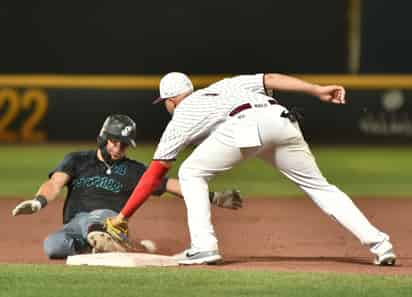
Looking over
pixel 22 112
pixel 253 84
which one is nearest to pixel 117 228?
pixel 253 84

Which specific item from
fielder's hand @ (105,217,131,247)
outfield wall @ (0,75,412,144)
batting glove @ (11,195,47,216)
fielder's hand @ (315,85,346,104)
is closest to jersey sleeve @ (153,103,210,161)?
fielder's hand @ (105,217,131,247)

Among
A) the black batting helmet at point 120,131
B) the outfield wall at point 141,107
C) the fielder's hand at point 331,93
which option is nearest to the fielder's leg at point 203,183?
the fielder's hand at point 331,93

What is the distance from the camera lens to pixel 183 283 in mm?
7070

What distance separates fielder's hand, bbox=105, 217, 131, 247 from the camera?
26.2 ft

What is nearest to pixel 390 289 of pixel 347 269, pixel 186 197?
pixel 347 269

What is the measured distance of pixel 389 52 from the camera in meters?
20.7

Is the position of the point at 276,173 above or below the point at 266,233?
below

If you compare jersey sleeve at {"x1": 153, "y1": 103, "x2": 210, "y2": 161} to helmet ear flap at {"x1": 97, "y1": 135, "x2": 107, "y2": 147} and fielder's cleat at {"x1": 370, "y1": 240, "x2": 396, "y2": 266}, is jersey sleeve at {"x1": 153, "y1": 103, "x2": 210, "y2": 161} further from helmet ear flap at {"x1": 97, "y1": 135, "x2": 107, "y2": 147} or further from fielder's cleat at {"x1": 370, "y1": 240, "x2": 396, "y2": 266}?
fielder's cleat at {"x1": 370, "y1": 240, "x2": 396, "y2": 266}

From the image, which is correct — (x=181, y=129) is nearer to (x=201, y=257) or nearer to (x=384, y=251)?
(x=201, y=257)

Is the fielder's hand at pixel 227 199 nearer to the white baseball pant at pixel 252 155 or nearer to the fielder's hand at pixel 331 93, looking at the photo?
the white baseball pant at pixel 252 155

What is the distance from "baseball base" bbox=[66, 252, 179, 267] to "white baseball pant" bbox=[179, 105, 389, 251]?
0.30 meters

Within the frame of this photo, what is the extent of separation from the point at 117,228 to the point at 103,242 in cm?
20

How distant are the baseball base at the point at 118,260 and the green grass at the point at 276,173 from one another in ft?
18.5

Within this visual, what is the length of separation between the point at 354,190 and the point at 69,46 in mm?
8314
